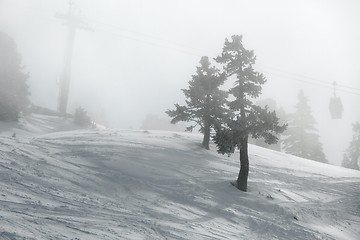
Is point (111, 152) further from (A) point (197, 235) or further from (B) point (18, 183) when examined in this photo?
(A) point (197, 235)

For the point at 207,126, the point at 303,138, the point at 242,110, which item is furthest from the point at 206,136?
the point at 303,138

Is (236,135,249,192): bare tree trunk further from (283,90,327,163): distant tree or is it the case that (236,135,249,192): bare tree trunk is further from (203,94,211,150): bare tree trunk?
(283,90,327,163): distant tree

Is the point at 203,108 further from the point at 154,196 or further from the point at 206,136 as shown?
the point at 154,196

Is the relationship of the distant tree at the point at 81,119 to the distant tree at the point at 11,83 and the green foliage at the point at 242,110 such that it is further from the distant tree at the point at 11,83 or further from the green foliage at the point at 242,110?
the green foliage at the point at 242,110

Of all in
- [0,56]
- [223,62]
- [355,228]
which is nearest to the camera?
[355,228]

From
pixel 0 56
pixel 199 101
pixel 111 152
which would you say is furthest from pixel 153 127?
pixel 111 152

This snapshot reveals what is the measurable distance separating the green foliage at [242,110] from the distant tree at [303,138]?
3496cm

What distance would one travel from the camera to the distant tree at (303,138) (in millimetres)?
52688

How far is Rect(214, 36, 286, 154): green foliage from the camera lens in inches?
779

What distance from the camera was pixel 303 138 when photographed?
53406 mm

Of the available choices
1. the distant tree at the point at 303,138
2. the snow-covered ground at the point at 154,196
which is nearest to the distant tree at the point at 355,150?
the distant tree at the point at 303,138

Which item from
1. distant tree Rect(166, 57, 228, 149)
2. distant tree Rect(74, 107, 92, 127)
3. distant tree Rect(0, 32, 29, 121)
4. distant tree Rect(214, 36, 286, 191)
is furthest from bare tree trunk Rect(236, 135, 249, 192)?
distant tree Rect(74, 107, 92, 127)

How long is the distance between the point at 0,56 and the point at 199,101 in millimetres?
35496

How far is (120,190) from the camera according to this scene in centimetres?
1512
